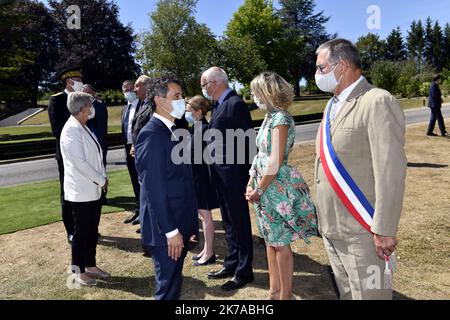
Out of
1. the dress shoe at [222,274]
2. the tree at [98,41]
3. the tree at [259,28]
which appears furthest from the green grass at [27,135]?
the tree at [259,28]

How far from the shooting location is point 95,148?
4.41 m

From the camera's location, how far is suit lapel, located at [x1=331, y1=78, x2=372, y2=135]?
2.54 m

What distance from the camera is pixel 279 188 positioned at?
135 inches

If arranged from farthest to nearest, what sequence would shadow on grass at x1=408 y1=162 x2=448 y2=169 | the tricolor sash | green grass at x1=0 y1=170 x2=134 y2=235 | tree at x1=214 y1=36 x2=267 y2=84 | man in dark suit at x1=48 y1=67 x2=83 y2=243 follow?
tree at x1=214 y1=36 x2=267 y2=84 → shadow on grass at x1=408 y1=162 x2=448 y2=169 → green grass at x1=0 y1=170 x2=134 y2=235 → man in dark suit at x1=48 y1=67 x2=83 y2=243 → the tricolor sash

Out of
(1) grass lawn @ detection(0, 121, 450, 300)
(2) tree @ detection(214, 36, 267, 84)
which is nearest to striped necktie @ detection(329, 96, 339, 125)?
(1) grass lawn @ detection(0, 121, 450, 300)

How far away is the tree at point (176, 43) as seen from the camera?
37125 mm

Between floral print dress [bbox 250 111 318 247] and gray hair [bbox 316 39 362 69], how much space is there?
812 millimetres

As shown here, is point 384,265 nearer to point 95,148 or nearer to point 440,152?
point 95,148

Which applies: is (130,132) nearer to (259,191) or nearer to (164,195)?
(259,191)

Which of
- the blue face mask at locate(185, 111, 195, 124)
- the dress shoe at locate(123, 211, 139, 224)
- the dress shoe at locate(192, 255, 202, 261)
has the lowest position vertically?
the dress shoe at locate(192, 255, 202, 261)

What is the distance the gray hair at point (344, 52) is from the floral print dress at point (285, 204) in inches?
32.0

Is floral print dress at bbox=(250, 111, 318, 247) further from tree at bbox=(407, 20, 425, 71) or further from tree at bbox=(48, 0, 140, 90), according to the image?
tree at bbox=(407, 20, 425, 71)

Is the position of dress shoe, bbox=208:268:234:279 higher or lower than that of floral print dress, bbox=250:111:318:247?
lower

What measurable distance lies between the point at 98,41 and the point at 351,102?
50.6m
